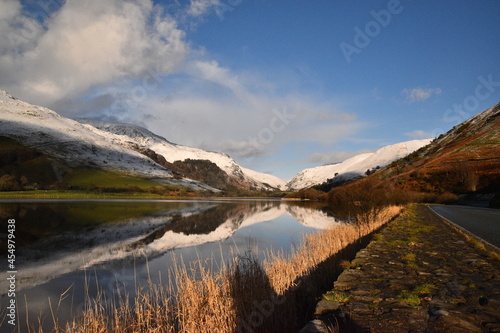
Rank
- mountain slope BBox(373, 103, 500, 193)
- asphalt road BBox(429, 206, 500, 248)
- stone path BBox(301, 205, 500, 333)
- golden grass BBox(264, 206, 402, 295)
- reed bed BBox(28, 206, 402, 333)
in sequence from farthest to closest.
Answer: mountain slope BBox(373, 103, 500, 193) < asphalt road BBox(429, 206, 500, 248) < golden grass BBox(264, 206, 402, 295) < reed bed BBox(28, 206, 402, 333) < stone path BBox(301, 205, 500, 333)

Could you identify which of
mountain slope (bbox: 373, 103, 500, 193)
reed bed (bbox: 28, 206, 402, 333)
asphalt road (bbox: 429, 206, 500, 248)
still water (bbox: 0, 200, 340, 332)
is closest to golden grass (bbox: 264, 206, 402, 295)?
reed bed (bbox: 28, 206, 402, 333)

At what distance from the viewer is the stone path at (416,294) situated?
4250 millimetres

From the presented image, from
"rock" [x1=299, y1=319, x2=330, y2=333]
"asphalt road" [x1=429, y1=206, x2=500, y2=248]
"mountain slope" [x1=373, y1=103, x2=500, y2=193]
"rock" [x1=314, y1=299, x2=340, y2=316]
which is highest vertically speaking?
"mountain slope" [x1=373, y1=103, x2=500, y2=193]

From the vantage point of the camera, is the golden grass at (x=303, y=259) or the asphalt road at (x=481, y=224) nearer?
the golden grass at (x=303, y=259)

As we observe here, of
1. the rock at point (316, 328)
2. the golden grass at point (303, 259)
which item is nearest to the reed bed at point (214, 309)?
the golden grass at point (303, 259)

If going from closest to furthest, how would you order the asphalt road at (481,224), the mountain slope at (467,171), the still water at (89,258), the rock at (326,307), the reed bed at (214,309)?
the rock at (326,307) < the reed bed at (214,309) < the still water at (89,258) < the asphalt road at (481,224) < the mountain slope at (467,171)

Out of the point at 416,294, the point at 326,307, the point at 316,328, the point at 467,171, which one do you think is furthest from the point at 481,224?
the point at 467,171

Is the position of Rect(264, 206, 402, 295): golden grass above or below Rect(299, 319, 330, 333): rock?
below

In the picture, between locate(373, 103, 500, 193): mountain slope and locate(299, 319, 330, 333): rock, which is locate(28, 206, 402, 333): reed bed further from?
locate(373, 103, 500, 193): mountain slope

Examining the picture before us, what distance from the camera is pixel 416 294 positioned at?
17.5ft

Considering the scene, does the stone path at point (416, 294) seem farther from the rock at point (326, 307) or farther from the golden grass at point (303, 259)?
the golden grass at point (303, 259)

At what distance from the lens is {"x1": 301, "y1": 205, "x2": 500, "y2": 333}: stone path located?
167 inches

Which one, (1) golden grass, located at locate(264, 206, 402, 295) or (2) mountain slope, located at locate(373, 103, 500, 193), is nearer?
(1) golden grass, located at locate(264, 206, 402, 295)

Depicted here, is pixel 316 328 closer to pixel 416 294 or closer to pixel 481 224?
pixel 416 294
